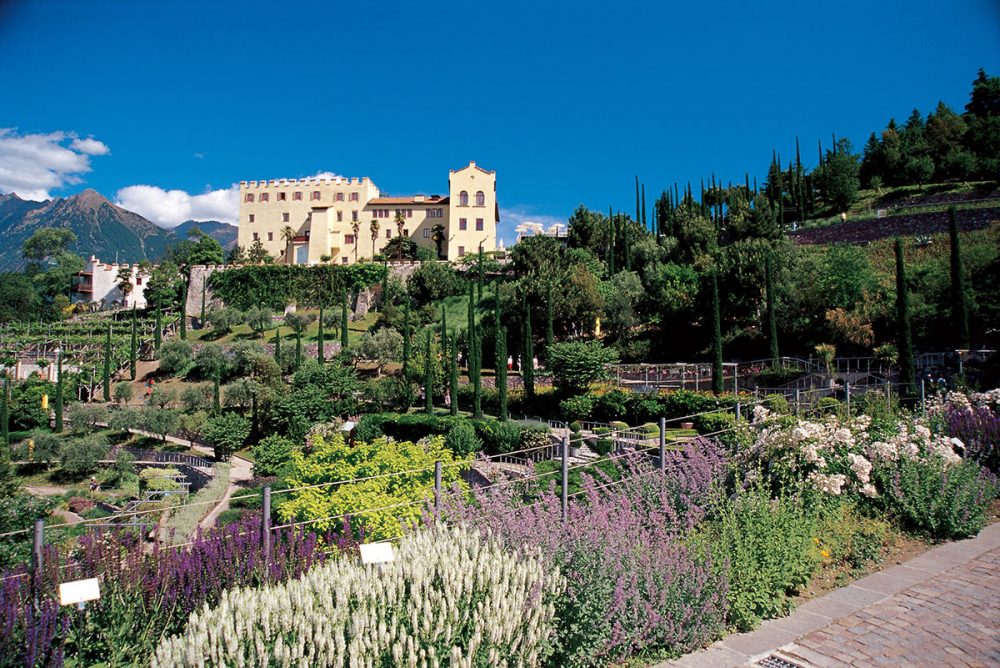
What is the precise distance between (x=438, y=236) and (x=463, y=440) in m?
38.8

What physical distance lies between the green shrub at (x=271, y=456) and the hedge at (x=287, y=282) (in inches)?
1140

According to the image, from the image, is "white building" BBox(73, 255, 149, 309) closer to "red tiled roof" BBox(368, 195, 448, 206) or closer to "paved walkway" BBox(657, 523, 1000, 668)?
"red tiled roof" BBox(368, 195, 448, 206)

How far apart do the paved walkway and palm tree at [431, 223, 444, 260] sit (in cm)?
5445

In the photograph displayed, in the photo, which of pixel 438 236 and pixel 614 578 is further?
pixel 438 236

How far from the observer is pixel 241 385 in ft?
111

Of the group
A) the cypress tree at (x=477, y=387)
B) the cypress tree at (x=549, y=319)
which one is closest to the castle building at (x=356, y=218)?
the cypress tree at (x=549, y=319)

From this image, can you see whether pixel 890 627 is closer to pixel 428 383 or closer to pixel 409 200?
pixel 428 383

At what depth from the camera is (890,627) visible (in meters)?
4.37

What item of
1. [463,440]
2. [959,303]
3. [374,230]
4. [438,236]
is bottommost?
[463,440]

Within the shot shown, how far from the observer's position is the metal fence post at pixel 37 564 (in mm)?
4035

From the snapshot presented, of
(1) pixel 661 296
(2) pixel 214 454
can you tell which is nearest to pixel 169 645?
(2) pixel 214 454

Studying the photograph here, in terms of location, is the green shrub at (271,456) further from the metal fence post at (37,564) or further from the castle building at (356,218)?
the castle building at (356,218)

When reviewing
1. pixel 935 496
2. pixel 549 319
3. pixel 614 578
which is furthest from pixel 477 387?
pixel 614 578

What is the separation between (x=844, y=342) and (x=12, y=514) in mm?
27078
